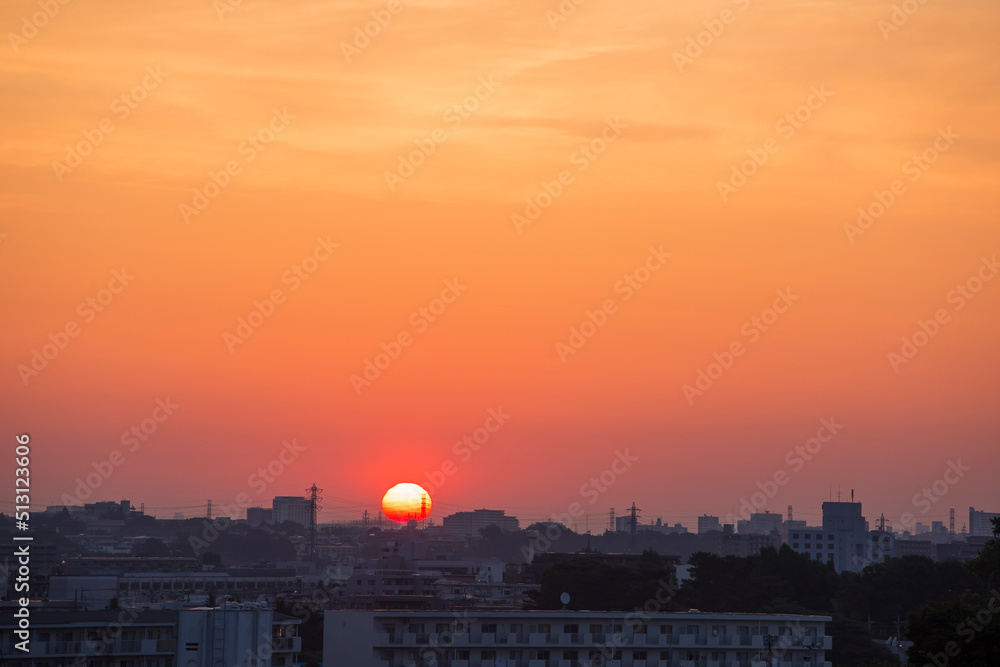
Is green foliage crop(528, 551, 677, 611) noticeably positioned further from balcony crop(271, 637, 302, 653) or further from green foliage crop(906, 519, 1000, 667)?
green foliage crop(906, 519, 1000, 667)

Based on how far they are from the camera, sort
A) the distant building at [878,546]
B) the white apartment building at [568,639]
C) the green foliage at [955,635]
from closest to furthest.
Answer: the green foliage at [955,635] < the white apartment building at [568,639] < the distant building at [878,546]

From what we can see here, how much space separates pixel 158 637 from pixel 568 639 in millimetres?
16179

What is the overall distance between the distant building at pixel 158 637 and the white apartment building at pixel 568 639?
301cm

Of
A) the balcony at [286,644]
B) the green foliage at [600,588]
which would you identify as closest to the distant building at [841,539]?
the green foliage at [600,588]

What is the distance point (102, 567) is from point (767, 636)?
101 meters

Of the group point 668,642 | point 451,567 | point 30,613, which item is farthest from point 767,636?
point 451,567

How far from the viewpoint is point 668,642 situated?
4956 centimetres

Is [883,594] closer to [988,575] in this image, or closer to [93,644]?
[988,575]

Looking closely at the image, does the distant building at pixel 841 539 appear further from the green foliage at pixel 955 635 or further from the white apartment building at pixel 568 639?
the green foliage at pixel 955 635

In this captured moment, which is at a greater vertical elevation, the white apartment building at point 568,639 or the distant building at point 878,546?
the distant building at point 878,546

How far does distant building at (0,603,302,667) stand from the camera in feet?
111

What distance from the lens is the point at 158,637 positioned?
43656mm

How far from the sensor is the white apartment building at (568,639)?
154ft

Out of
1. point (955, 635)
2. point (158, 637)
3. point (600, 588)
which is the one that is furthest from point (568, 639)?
point (600, 588)
